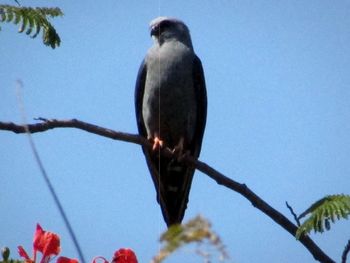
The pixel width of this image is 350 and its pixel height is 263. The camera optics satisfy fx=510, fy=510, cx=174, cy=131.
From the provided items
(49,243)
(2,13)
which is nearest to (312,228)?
(49,243)

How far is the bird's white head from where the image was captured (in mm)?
8367

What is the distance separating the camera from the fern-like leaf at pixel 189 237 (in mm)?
829

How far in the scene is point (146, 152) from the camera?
718 centimetres

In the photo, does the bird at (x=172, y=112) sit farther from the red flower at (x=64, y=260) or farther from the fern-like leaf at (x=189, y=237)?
the fern-like leaf at (x=189, y=237)

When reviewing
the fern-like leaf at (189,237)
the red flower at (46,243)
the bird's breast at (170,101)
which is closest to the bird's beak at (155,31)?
the bird's breast at (170,101)

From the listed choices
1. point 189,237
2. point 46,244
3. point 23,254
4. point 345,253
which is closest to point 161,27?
point 345,253

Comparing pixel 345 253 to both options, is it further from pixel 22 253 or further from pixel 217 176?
pixel 217 176

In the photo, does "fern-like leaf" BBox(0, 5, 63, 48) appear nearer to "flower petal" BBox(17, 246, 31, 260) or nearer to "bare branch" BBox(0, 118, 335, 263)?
"bare branch" BBox(0, 118, 335, 263)

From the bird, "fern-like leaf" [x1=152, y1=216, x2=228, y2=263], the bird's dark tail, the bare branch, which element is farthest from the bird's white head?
"fern-like leaf" [x1=152, y1=216, x2=228, y2=263]

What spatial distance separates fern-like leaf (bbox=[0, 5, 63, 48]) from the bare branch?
2.22ft

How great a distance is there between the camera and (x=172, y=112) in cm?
730

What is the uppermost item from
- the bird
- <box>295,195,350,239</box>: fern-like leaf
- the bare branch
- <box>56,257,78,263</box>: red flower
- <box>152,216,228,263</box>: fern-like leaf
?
the bird

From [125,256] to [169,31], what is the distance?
6698 mm

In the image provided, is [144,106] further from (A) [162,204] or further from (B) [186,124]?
(A) [162,204]
